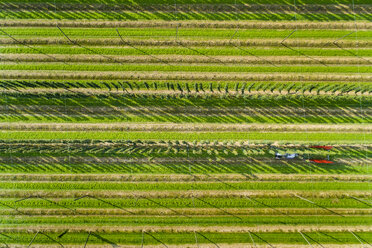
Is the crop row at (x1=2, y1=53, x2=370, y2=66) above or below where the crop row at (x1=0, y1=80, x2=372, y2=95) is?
above

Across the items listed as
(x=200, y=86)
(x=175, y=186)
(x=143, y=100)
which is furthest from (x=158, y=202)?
(x=200, y=86)

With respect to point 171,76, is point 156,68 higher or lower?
higher

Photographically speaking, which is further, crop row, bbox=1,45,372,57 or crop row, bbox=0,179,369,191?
crop row, bbox=1,45,372,57

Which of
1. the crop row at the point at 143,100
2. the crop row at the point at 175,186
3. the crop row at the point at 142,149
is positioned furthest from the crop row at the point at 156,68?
the crop row at the point at 175,186

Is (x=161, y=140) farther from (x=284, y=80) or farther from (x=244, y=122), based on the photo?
(x=284, y=80)

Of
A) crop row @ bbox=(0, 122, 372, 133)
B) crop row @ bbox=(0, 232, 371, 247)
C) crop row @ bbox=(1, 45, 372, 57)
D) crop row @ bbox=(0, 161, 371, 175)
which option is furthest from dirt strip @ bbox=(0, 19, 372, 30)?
crop row @ bbox=(0, 232, 371, 247)

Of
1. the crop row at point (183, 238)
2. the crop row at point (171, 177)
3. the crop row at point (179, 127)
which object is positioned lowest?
the crop row at point (183, 238)

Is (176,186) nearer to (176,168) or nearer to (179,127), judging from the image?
(176,168)

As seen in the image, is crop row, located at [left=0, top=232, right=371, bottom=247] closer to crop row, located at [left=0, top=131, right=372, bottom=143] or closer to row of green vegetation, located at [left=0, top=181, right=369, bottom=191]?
row of green vegetation, located at [left=0, top=181, right=369, bottom=191]

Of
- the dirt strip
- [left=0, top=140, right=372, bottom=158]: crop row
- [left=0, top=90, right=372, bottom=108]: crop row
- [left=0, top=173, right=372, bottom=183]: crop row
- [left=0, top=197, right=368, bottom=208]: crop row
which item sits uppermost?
the dirt strip

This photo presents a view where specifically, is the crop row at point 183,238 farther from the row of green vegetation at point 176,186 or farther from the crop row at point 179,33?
the crop row at point 179,33
